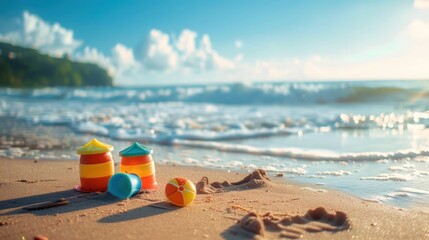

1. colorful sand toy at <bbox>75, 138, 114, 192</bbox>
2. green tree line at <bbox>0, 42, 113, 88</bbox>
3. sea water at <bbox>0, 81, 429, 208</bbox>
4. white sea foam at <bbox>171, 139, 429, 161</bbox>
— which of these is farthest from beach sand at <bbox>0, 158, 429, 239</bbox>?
green tree line at <bbox>0, 42, 113, 88</bbox>

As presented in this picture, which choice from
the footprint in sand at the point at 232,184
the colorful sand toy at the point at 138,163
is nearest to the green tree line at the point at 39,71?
the colorful sand toy at the point at 138,163

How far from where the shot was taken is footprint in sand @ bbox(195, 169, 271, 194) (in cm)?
476

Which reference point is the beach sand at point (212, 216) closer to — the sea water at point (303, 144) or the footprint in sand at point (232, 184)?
the footprint in sand at point (232, 184)

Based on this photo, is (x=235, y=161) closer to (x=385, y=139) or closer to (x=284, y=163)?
(x=284, y=163)

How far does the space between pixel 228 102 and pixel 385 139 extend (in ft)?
47.5

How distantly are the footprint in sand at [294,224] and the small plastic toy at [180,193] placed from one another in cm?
74

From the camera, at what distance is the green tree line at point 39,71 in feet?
172

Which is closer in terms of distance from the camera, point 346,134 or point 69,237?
point 69,237

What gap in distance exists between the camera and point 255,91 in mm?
23406

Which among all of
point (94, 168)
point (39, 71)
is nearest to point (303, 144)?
point (94, 168)

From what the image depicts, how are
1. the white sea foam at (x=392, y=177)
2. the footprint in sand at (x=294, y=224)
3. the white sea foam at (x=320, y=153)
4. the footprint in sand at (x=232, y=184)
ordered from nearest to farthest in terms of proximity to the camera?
the footprint in sand at (x=294, y=224)
the footprint in sand at (x=232, y=184)
the white sea foam at (x=392, y=177)
the white sea foam at (x=320, y=153)

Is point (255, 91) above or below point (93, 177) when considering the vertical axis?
above

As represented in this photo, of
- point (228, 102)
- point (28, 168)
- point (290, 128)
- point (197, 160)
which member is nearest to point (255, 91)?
point (228, 102)

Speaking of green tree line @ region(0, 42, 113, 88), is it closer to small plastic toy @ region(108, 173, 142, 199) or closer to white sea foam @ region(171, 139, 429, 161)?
white sea foam @ region(171, 139, 429, 161)
